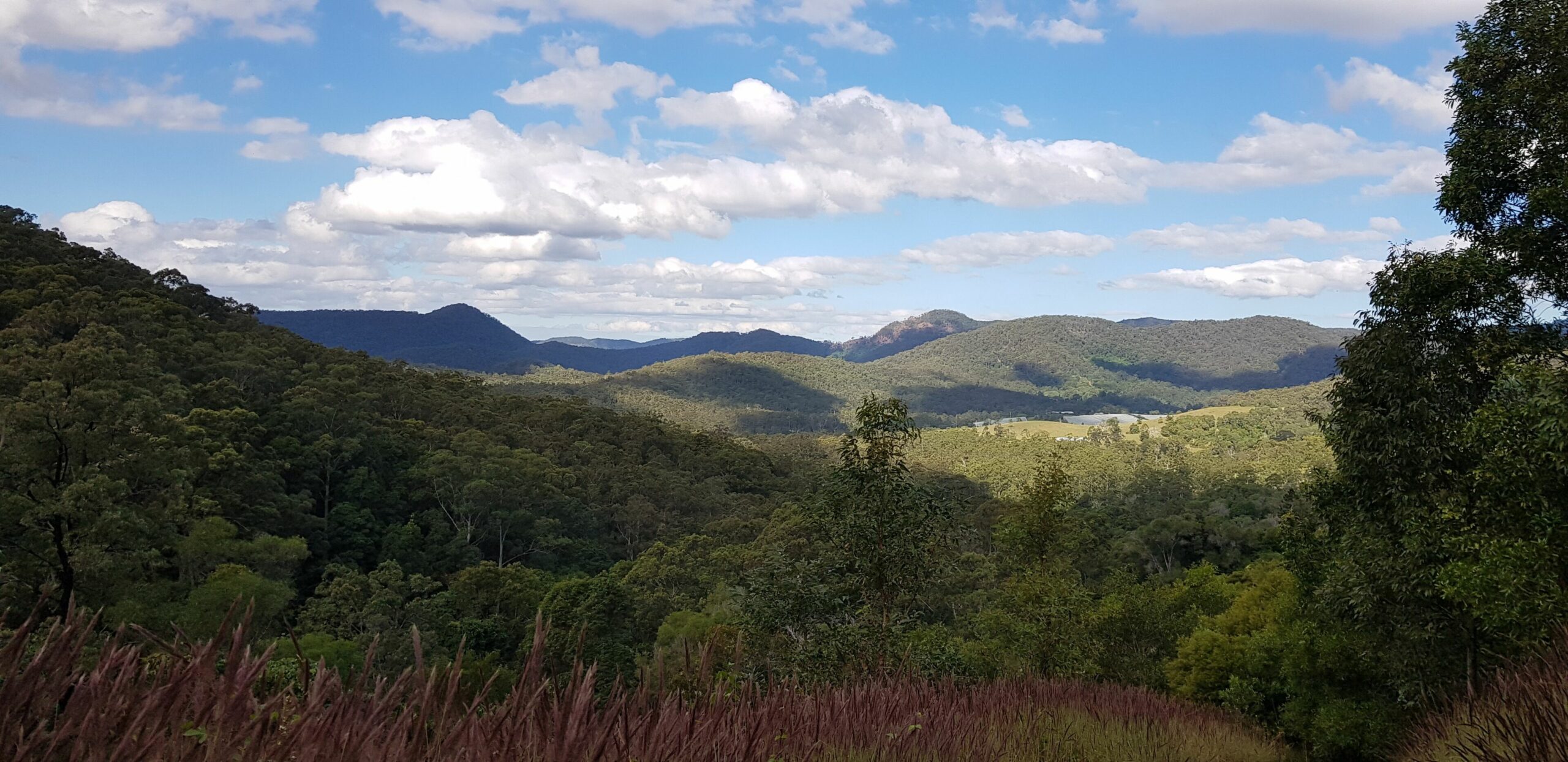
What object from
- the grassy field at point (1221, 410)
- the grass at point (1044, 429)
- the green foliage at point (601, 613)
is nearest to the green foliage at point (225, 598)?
the green foliage at point (601, 613)

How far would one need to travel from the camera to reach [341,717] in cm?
125

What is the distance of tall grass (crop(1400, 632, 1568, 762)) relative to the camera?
2.41 meters

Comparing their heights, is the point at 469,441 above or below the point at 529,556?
above

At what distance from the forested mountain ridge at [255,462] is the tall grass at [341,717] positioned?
497 centimetres

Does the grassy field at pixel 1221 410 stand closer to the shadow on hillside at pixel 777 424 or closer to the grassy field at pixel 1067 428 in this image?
the grassy field at pixel 1067 428

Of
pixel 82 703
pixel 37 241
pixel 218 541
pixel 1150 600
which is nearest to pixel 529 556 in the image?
pixel 218 541

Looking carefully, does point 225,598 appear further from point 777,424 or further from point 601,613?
point 777,424

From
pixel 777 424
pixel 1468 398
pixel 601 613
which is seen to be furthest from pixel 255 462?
pixel 777 424

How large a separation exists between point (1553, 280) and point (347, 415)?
47.3 m

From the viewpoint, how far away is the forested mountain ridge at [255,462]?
60.8 feet

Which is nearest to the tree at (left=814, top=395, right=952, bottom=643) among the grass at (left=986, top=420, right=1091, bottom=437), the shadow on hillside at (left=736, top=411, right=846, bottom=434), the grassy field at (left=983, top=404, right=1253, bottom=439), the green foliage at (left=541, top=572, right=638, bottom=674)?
the green foliage at (left=541, top=572, right=638, bottom=674)

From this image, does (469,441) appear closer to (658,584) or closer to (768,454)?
(658,584)

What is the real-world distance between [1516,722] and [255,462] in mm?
39313

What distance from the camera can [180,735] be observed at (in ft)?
3.82
